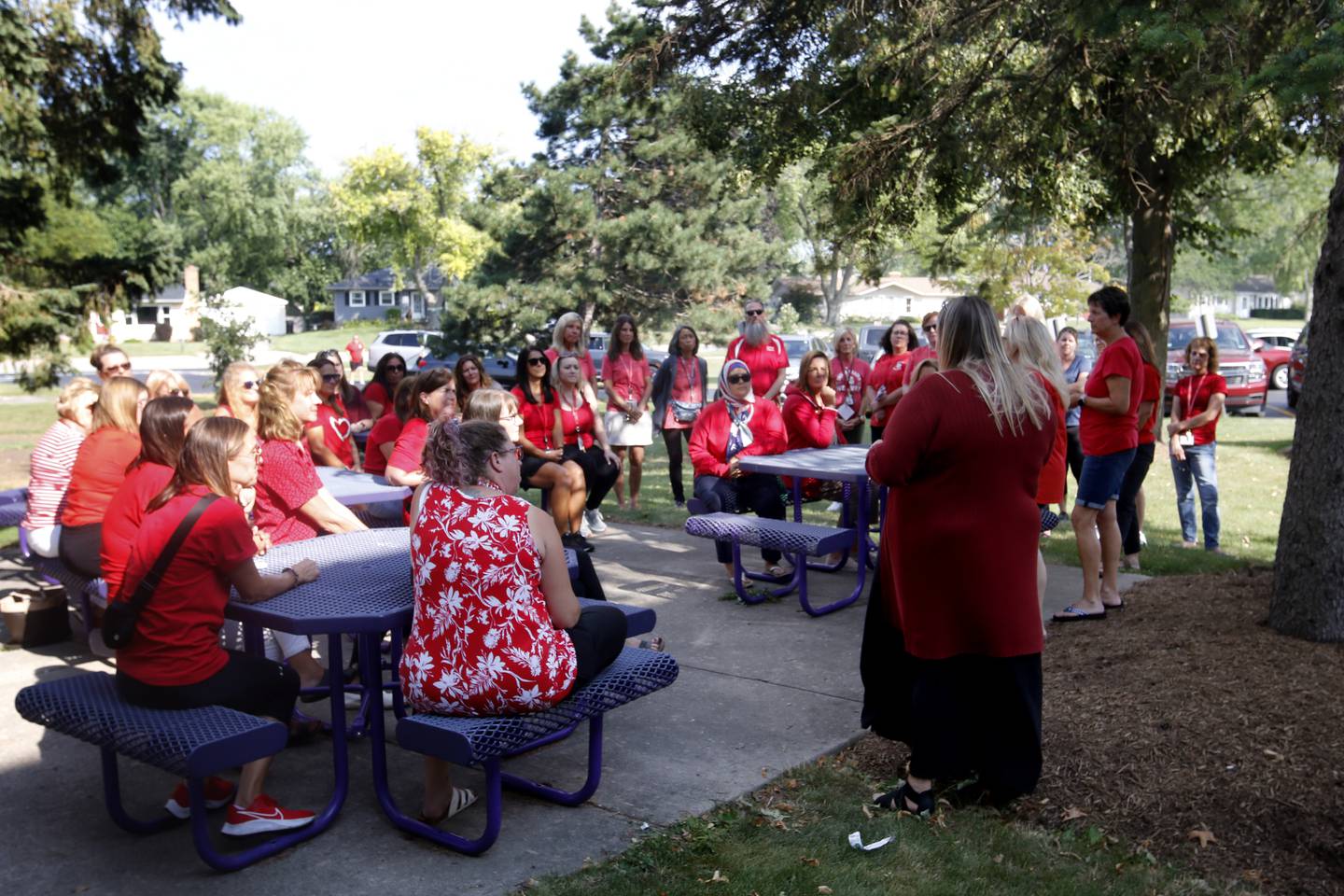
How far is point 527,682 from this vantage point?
12.4ft

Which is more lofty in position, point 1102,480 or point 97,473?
point 97,473

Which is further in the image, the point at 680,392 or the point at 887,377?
the point at 680,392

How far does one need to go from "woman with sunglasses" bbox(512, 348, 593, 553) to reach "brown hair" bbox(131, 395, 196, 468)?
346 cm

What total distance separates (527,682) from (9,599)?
13.3ft

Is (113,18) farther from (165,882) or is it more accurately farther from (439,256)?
(439,256)

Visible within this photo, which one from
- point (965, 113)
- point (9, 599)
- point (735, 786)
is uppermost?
point (965, 113)

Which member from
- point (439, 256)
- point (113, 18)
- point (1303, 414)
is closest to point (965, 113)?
point (1303, 414)

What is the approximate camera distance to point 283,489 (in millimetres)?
5445

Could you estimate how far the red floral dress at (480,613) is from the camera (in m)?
3.75

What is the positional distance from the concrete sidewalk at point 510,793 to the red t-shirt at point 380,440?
6.86ft

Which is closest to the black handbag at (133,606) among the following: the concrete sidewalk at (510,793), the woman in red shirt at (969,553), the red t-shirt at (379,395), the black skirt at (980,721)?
the concrete sidewalk at (510,793)

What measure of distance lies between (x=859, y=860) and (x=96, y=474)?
4.14 meters

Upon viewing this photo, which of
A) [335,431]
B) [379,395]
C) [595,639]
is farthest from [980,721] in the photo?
[379,395]

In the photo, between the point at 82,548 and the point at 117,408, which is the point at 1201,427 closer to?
the point at 117,408
